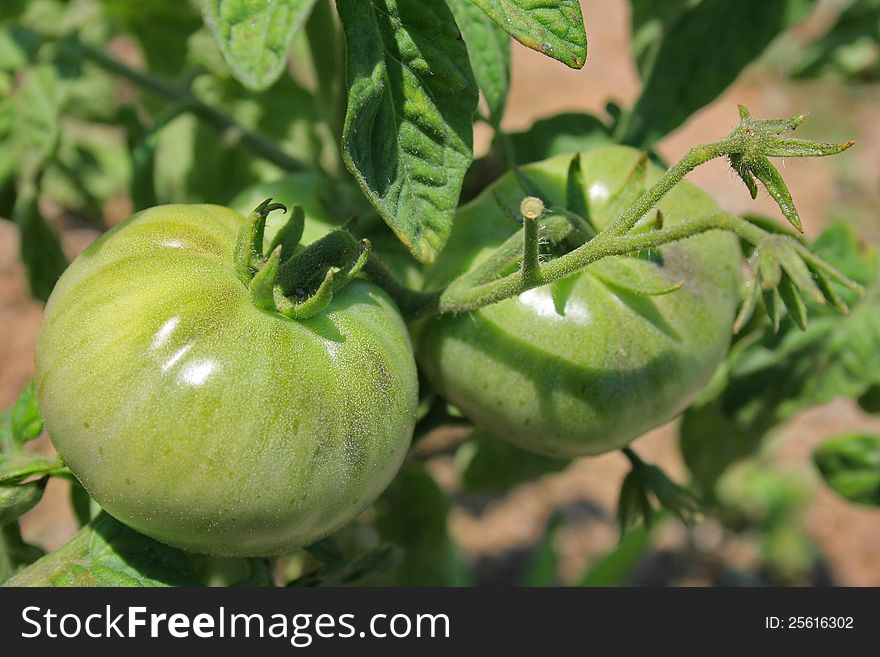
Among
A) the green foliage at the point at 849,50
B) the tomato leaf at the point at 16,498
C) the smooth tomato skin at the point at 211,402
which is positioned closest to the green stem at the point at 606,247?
the smooth tomato skin at the point at 211,402

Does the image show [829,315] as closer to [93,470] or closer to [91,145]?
[93,470]

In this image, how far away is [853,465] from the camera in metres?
1.69

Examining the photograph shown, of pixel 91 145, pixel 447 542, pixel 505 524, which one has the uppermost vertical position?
pixel 91 145

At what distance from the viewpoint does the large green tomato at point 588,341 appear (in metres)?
1.09

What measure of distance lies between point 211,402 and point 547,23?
1.67 ft

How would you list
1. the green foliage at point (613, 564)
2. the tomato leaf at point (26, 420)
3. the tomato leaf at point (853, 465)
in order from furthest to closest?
the green foliage at point (613, 564)
the tomato leaf at point (853, 465)
the tomato leaf at point (26, 420)

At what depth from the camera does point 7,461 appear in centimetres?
118

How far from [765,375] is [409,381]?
0.83m

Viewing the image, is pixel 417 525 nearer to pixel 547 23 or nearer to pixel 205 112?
pixel 205 112

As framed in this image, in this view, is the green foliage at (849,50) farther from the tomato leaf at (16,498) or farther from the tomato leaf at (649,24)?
the tomato leaf at (16,498)

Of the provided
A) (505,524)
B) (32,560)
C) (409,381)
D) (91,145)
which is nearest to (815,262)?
(409,381)

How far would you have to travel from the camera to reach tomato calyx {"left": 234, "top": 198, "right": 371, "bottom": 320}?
946 mm

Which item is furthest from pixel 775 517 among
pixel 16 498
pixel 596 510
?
pixel 16 498

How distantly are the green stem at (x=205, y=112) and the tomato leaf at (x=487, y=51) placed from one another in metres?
0.46
